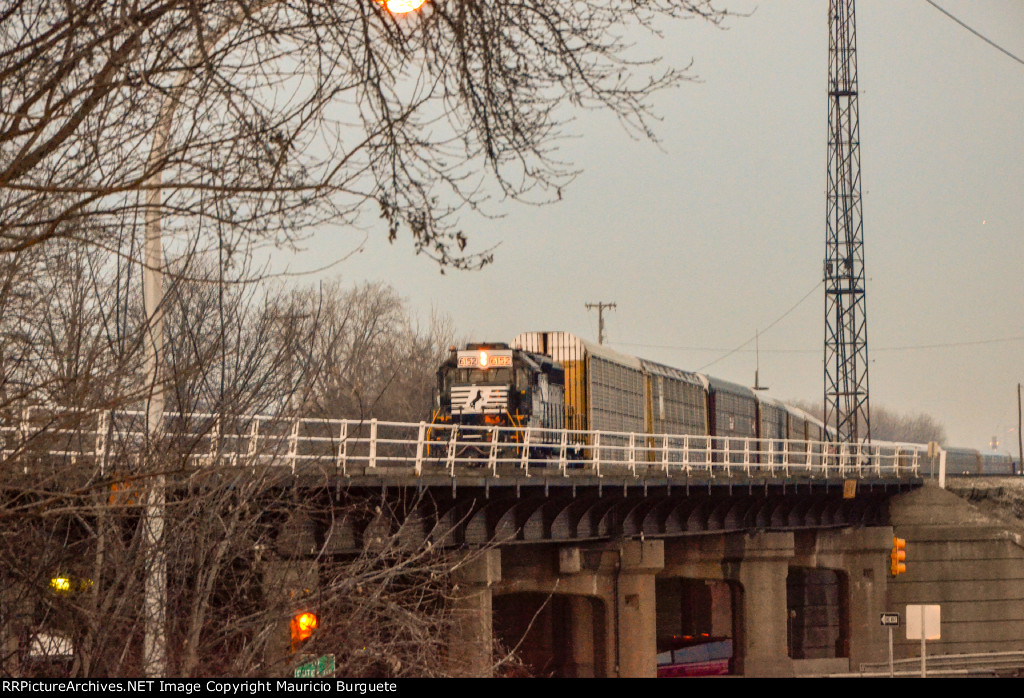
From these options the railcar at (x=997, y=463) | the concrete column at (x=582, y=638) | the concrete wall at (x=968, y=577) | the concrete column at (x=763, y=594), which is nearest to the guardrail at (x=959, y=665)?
the concrete wall at (x=968, y=577)

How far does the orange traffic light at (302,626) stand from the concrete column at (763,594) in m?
25.2

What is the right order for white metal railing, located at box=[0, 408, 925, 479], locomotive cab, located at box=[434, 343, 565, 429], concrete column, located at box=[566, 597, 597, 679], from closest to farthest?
white metal railing, located at box=[0, 408, 925, 479] < locomotive cab, located at box=[434, 343, 565, 429] < concrete column, located at box=[566, 597, 597, 679]

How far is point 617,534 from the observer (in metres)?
28.9

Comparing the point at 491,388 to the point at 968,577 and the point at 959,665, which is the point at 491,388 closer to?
the point at 959,665

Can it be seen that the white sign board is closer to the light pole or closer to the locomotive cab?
the locomotive cab

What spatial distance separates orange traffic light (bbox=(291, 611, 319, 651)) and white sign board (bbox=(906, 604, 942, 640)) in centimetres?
2201

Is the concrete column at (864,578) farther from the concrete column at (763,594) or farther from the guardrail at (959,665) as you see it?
the concrete column at (763,594)

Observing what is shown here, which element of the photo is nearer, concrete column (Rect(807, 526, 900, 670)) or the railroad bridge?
the railroad bridge

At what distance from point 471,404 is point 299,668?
1933cm

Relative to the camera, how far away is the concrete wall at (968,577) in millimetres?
42031

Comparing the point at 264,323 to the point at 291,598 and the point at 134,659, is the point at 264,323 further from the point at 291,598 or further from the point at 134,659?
the point at 134,659

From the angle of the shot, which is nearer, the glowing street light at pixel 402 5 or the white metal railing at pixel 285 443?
the glowing street light at pixel 402 5

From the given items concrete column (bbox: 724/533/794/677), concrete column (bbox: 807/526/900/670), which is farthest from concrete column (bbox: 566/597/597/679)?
concrete column (bbox: 807/526/900/670)

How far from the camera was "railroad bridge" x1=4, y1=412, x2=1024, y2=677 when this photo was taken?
20.3 meters
